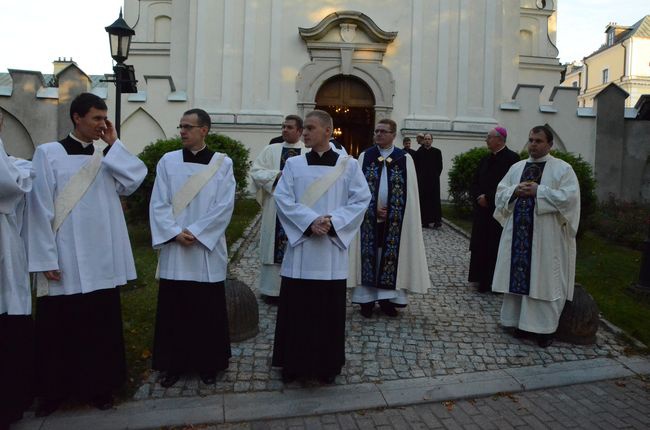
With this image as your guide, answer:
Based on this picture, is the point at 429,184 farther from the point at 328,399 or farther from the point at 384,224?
the point at 328,399

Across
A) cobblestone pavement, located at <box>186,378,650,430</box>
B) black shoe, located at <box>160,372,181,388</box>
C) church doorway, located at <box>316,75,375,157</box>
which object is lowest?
cobblestone pavement, located at <box>186,378,650,430</box>

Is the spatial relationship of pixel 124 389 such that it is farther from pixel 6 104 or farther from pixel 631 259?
pixel 6 104

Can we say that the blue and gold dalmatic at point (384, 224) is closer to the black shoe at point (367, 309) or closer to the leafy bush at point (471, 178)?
the black shoe at point (367, 309)

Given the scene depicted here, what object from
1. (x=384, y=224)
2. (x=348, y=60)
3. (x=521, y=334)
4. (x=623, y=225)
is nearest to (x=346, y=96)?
(x=348, y=60)

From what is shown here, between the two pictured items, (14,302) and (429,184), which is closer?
(14,302)

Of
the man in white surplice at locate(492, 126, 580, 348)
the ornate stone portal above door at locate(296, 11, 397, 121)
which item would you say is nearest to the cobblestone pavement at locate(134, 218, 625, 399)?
the man in white surplice at locate(492, 126, 580, 348)

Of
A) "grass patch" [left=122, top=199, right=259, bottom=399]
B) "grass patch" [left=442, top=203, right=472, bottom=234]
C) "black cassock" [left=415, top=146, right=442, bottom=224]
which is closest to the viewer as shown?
"grass patch" [left=122, top=199, right=259, bottom=399]

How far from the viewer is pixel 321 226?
4070mm

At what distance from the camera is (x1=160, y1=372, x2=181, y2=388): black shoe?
4117mm

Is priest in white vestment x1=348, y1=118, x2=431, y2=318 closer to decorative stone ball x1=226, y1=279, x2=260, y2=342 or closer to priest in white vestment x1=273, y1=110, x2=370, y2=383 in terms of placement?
decorative stone ball x1=226, y1=279, x2=260, y2=342

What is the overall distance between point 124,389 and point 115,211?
1352 mm

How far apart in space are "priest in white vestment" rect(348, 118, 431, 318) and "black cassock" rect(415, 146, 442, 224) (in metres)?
5.55

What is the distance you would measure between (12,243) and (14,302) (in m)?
0.37

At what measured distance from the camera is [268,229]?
20.9 feet
